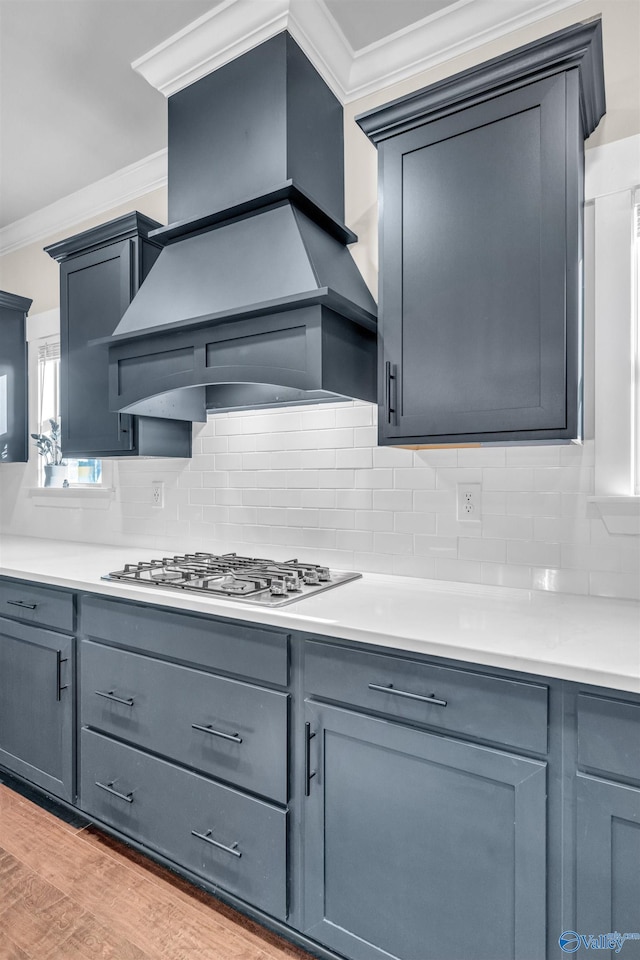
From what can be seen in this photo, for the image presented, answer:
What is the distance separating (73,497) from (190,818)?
2035mm

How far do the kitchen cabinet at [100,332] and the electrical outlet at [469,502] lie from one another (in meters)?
1.27

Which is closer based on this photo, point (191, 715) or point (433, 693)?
point (433, 693)

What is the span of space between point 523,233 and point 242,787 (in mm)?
1741

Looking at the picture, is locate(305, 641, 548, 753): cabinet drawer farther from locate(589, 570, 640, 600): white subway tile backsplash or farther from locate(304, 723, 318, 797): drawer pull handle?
locate(589, 570, 640, 600): white subway tile backsplash

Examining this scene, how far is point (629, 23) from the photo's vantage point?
167 centimetres

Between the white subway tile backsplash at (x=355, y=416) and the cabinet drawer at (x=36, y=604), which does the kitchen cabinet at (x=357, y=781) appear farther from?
the white subway tile backsplash at (x=355, y=416)

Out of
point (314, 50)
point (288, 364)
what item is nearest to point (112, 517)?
point (288, 364)

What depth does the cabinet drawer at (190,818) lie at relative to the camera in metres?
1.53

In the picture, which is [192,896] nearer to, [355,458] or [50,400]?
[355,458]

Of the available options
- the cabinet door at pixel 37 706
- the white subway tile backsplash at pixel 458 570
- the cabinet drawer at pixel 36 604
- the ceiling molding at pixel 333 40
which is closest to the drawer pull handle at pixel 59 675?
the cabinet door at pixel 37 706

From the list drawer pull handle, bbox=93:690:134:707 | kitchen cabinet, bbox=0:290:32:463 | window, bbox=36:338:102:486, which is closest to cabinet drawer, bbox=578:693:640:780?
drawer pull handle, bbox=93:690:134:707

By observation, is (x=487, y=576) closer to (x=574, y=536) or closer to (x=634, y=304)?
(x=574, y=536)

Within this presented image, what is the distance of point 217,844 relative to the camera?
1614 mm

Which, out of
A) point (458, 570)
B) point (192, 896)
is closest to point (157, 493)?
point (458, 570)
